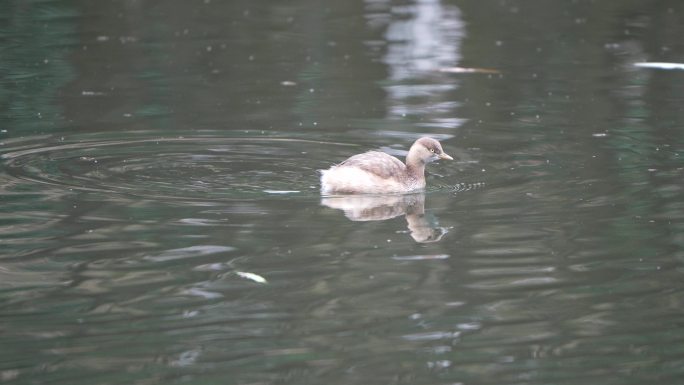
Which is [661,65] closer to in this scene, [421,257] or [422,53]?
[422,53]

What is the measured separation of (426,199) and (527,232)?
1.36 metres

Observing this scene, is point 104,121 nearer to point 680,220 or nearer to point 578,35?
point 680,220

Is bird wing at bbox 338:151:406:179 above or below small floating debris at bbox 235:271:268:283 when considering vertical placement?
above

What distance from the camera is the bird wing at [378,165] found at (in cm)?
971

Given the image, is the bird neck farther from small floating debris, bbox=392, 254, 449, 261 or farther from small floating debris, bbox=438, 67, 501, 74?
small floating debris, bbox=438, 67, 501, 74

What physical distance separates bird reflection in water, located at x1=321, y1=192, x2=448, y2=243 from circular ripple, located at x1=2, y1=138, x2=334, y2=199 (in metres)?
0.33

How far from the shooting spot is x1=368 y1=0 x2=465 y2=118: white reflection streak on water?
43.9 ft

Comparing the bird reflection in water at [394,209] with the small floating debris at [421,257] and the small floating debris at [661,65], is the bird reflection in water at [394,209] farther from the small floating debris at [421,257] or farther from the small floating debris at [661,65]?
the small floating debris at [661,65]

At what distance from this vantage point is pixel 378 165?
32.0 ft

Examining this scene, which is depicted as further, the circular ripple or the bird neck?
the bird neck

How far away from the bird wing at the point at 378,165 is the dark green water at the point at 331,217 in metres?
0.29

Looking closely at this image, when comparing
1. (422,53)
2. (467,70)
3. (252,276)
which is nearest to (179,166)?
(252,276)

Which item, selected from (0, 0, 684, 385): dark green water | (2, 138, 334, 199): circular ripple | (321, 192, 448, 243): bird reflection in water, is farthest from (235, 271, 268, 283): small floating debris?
(2, 138, 334, 199): circular ripple

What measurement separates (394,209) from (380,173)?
0.44 metres
